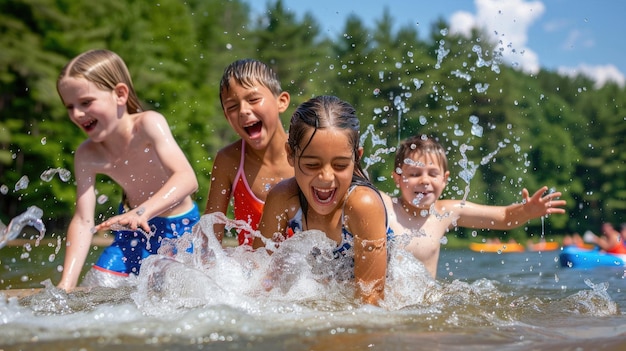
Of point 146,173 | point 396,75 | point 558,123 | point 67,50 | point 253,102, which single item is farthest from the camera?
point 558,123

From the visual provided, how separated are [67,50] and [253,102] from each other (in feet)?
64.7

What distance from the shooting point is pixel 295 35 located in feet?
99.1

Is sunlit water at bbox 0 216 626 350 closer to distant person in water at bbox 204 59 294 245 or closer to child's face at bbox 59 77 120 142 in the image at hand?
distant person in water at bbox 204 59 294 245

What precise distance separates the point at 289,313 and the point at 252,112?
5.12ft

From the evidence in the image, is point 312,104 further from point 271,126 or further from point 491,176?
point 491,176

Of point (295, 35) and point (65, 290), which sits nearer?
point (65, 290)

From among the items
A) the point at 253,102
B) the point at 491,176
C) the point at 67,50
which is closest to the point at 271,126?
the point at 253,102

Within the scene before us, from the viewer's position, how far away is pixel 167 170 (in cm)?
448

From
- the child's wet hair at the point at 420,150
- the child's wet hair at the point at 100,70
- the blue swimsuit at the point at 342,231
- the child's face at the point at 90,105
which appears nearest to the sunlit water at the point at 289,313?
the blue swimsuit at the point at 342,231

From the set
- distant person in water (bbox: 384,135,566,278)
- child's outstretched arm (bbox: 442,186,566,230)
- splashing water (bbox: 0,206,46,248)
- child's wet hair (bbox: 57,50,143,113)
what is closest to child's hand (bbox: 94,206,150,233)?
splashing water (bbox: 0,206,46,248)

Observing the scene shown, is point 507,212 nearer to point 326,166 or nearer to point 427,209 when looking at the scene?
point 427,209

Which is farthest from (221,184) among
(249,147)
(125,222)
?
(125,222)

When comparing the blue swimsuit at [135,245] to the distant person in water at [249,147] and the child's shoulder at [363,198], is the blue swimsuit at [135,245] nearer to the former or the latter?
the distant person in water at [249,147]

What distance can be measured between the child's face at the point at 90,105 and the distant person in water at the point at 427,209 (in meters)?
→ 1.89
